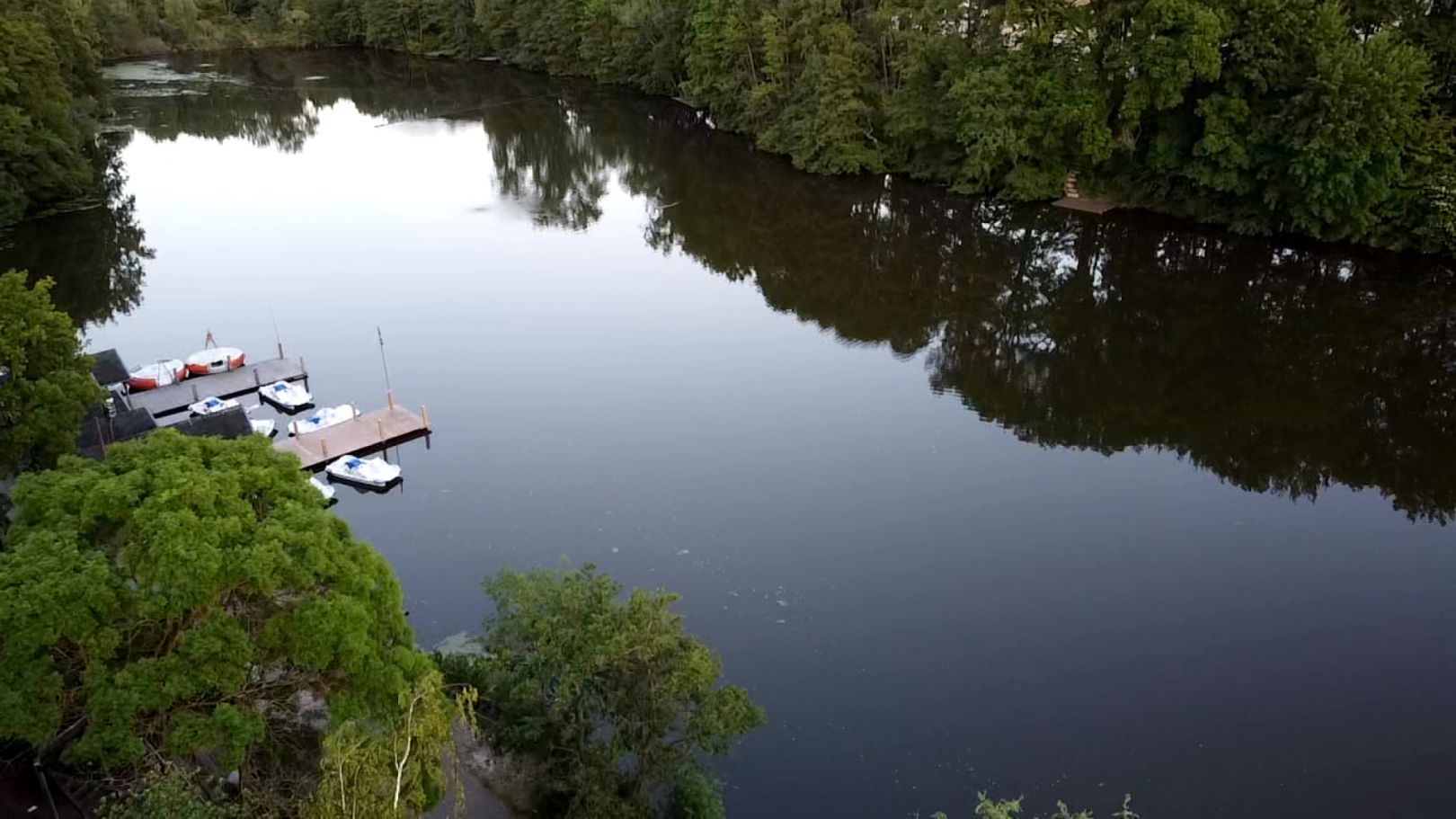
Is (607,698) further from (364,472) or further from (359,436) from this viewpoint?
(359,436)

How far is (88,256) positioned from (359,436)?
2130cm

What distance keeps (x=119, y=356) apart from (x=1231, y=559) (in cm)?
3045

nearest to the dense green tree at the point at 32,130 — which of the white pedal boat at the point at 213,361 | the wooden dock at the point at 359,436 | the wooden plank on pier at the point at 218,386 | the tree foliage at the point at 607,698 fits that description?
the white pedal boat at the point at 213,361

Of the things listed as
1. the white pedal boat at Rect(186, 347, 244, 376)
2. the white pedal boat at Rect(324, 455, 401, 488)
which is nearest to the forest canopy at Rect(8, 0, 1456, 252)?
the white pedal boat at Rect(186, 347, 244, 376)

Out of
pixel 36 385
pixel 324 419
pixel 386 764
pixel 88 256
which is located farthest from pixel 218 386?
pixel 386 764

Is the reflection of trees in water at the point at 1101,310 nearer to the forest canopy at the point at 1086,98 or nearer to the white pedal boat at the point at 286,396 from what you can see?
the forest canopy at the point at 1086,98

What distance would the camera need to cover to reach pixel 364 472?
25562 millimetres

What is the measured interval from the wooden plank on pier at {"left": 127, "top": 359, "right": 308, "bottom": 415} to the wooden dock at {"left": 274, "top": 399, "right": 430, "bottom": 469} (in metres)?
4.05

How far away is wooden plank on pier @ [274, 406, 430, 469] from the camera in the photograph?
87.2ft

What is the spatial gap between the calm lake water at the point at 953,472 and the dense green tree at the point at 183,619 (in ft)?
23.2

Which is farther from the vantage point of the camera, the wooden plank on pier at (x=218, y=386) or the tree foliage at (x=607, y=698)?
the wooden plank on pier at (x=218, y=386)

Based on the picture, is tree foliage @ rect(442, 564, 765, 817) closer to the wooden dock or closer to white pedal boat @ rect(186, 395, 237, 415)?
the wooden dock

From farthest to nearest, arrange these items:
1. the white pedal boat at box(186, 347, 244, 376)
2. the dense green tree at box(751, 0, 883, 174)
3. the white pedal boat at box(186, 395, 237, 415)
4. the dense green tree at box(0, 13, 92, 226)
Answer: the dense green tree at box(751, 0, 883, 174) < the dense green tree at box(0, 13, 92, 226) < the white pedal boat at box(186, 347, 244, 376) < the white pedal boat at box(186, 395, 237, 415)

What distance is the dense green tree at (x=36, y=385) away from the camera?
1842 cm
